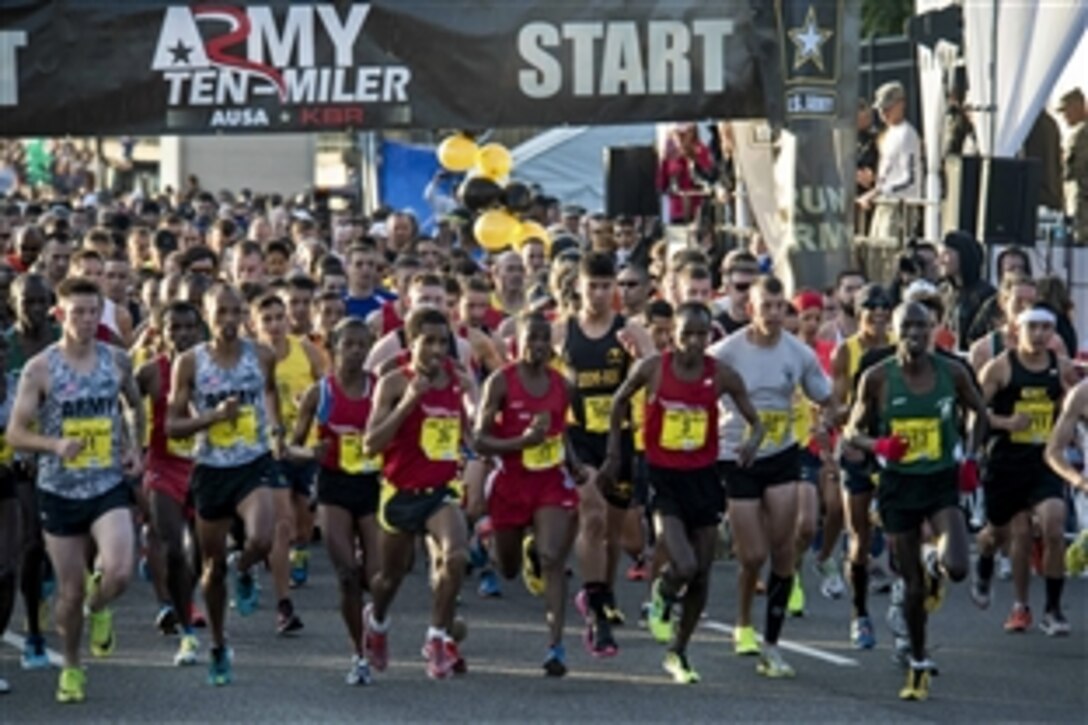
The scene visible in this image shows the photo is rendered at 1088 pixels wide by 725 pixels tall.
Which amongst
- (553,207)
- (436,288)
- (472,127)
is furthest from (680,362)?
(553,207)

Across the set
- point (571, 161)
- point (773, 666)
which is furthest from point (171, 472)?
point (571, 161)

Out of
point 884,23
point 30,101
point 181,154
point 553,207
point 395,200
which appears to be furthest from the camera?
point 181,154

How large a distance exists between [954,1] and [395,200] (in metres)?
12.1

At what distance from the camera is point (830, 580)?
16.9 m

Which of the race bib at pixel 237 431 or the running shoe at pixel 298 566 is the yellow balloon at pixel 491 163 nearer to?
the running shoe at pixel 298 566

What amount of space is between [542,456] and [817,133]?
23.4 feet

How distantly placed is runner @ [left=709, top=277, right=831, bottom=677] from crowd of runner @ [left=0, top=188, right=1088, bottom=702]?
0.02m

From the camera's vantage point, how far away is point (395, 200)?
116 feet

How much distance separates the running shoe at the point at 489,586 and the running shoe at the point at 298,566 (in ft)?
3.33

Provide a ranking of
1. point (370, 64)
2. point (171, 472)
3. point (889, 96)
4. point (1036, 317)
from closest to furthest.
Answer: point (171, 472)
point (1036, 317)
point (370, 64)
point (889, 96)

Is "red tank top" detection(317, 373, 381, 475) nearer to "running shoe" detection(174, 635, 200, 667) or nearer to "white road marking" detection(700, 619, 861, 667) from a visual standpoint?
"running shoe" detection(174, 635, 200, 667)

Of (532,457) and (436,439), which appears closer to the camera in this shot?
(436,439)

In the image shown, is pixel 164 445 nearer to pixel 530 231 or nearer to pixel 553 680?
pixel 553 680

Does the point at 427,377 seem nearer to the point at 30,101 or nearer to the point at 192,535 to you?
the point at 192,535
